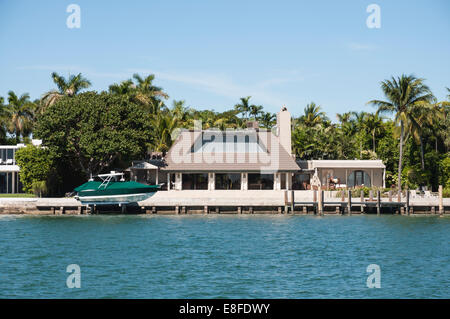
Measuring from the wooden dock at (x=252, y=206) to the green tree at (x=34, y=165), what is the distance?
148 inches

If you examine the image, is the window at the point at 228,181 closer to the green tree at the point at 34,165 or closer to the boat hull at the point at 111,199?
the boat hull at the point at 111,199

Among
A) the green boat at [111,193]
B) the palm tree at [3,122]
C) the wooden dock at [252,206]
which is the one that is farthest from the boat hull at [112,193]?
the palm tree at [3,122]

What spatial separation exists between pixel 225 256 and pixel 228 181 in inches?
1044

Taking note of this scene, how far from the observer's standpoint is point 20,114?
242 ft

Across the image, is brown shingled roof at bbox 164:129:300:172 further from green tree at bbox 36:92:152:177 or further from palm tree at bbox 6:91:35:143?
palm tree at bbox 6:91:35:143

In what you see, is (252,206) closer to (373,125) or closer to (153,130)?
(153,130)

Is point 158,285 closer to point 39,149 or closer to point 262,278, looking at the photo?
point 262,278

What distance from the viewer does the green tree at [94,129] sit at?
50562mm

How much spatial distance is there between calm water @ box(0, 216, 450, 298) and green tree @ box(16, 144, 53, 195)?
6616 mm

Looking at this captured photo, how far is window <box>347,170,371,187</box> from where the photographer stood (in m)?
60.0

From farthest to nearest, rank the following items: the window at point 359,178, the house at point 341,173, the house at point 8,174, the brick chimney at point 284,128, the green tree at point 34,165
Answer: the house at point 8,174, the window at point 359,178, the brick chimney at point 284,128, the house at point 341,173, the green tree at point 34,165

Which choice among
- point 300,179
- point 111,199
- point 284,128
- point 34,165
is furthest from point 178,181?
point 34,165

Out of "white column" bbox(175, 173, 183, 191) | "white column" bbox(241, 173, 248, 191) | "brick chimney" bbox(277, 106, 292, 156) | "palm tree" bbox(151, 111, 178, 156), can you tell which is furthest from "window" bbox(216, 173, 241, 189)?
"palm tree" bbox(151, 111, 178, 156)
